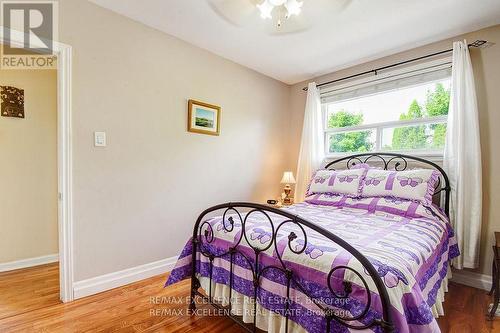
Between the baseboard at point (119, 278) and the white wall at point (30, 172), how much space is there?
3.90 ft

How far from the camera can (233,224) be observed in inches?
62.1

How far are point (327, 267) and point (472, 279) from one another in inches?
85.5

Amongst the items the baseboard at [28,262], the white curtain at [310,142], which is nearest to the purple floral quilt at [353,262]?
the white curtain at [310,142]

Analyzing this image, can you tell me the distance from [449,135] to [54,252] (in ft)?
14.3

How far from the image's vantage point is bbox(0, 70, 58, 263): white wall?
2492 millimetres

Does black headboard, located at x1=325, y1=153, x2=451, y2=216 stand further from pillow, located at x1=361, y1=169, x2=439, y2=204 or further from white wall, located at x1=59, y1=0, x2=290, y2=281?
white wall, located at x1=59, y1=0, x2=290, y2=281

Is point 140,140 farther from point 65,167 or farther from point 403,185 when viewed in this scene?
point 403,185

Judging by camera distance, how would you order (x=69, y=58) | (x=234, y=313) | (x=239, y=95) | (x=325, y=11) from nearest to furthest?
(x=234, y=313) → (x=69, y=58) → (x=325, y=11) → (x=239, y=95)

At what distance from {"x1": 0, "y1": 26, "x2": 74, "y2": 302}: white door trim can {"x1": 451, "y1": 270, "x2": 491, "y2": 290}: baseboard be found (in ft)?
11.2

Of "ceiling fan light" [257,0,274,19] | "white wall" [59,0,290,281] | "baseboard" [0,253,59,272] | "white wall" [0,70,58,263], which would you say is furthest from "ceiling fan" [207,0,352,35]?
"baseboard" [0,253,59,272]

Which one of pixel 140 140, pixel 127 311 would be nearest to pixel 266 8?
pixel 140 140

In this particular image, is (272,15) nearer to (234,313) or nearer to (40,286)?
(234,313)

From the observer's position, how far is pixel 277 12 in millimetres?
2023

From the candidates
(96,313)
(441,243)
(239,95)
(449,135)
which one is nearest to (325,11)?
(239,95)
